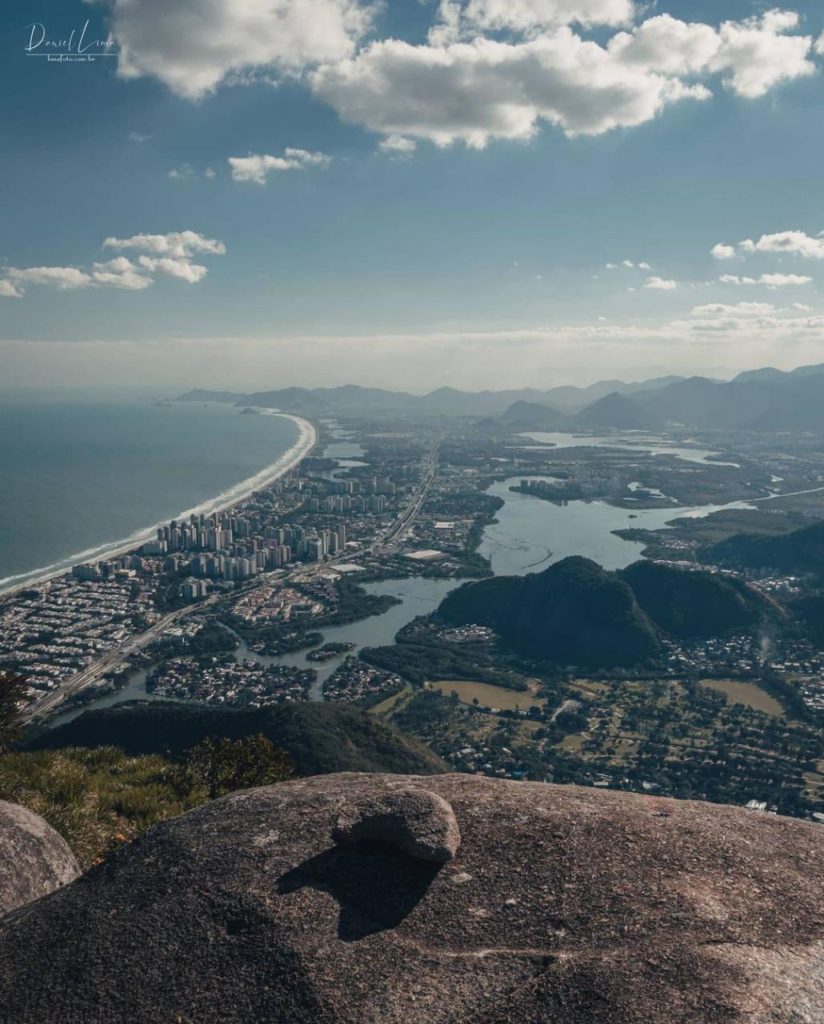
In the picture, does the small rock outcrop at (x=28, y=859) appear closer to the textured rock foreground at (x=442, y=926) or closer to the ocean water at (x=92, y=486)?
the textured rock foreground at (x=442, y=926)

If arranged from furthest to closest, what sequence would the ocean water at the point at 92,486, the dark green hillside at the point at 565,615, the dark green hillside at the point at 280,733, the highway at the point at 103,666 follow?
the ocean water at the point at 92,486, the dark green hillside at the point at 565,615, the highway at the point at 103,666, the dark green hillside at the point at 280,733

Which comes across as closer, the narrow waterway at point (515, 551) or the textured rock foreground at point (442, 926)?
the textured rock foreground at point (442, 926)

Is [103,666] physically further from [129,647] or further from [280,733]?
[280,733]

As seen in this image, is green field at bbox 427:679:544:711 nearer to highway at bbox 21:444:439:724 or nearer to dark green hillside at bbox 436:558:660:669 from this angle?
dark green hillside at bbox 436:558:660:669

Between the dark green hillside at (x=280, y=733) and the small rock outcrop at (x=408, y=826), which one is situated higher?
the small rock outcrop at (x=408, y=826)

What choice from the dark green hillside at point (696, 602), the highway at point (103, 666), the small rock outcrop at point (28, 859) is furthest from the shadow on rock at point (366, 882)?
the dark green hillside at point (696, 602)

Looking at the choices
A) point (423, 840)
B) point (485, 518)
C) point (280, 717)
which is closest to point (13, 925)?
point (423, 840)

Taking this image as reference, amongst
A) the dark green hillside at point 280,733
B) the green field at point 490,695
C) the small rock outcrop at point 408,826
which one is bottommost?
the green field at point 490,695

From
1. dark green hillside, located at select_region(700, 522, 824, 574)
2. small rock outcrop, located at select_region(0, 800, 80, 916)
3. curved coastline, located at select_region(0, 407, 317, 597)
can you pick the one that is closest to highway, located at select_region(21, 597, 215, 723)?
curved coastline, located at select_region(0, 407, 317, 597)

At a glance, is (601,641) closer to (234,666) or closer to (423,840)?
(234,666)
